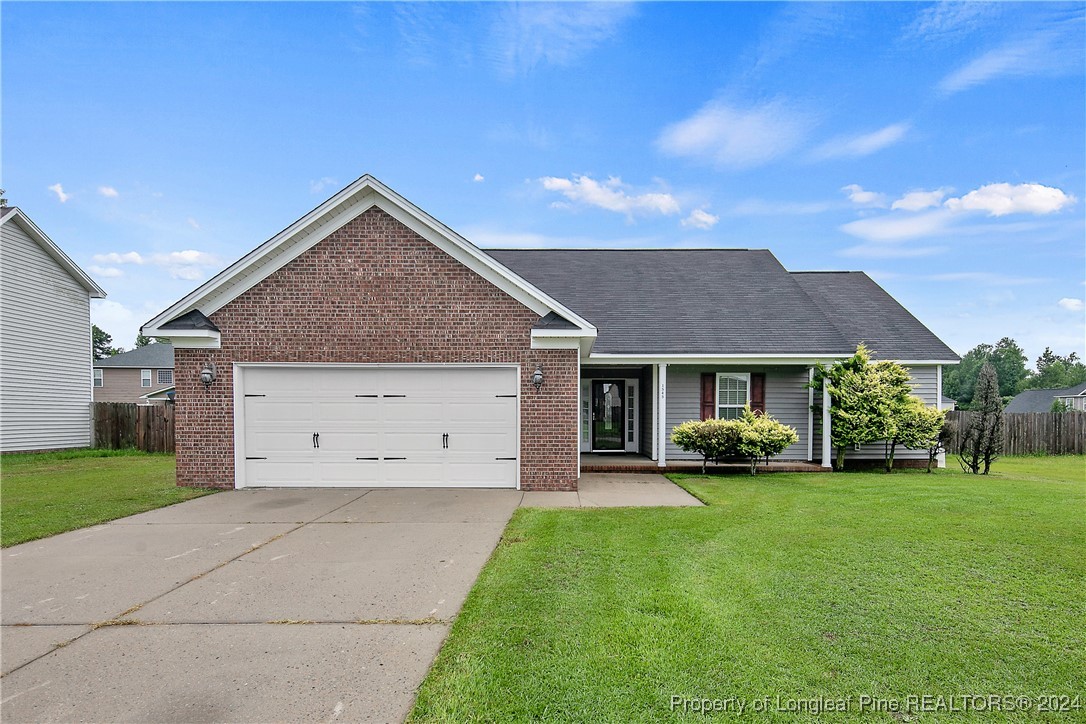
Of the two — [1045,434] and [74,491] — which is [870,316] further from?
[74,491]

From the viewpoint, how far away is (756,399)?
44.0ft

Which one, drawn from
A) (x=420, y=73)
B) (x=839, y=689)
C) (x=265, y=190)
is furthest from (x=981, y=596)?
(x=265, y=190)

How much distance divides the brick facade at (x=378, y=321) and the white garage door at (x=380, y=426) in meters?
0.36

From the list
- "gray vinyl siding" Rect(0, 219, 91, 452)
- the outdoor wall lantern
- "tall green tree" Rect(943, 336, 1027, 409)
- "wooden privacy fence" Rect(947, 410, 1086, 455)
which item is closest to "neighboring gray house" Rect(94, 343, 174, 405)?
"gray vinyl siding" Rect(0, 219, 91, 452)

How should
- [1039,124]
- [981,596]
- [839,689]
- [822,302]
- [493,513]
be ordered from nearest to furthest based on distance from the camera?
→ [839,689], [981,596], [493,513], [1039,124], [822,302]

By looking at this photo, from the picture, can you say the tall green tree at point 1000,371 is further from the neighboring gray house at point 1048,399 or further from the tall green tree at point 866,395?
the tall green tree at point 866,395

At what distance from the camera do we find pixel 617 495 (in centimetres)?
943

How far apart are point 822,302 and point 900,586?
12845 millimetres

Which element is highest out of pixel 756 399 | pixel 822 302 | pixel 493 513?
pixel 822 302

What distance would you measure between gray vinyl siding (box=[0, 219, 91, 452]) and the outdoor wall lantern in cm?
1148

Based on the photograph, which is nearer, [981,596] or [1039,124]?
[981,596]

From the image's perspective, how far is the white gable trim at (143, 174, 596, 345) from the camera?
31.2 ft

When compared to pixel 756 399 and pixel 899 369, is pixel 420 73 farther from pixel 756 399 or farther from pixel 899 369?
pixel 899 369

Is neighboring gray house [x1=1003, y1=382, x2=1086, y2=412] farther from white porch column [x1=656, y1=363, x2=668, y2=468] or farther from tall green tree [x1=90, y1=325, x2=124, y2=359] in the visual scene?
tall green tree [x1=90, y1=325, x2=124, y2=359]
